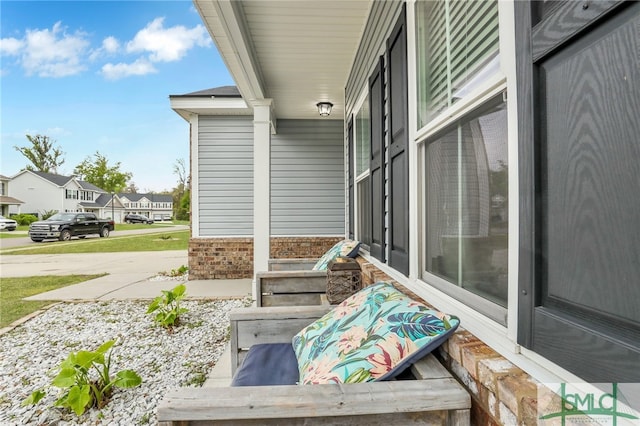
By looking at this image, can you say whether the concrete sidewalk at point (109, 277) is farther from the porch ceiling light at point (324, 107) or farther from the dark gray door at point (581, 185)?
the dark gray door at point (581, 185)

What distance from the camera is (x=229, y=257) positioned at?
18.5 feet

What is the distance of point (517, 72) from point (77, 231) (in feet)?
60.7

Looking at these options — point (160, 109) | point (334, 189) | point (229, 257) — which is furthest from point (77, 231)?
point (160, 109)

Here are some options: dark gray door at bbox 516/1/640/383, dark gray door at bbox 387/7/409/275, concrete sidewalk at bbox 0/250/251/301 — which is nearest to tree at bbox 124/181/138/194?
concrete sidewalk at bbox 0/250/251/301

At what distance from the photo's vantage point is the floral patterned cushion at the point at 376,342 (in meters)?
0.92

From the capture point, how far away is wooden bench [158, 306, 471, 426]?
768 mm

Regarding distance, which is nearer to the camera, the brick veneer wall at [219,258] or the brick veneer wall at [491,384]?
the brick veneer wall at [491,384]

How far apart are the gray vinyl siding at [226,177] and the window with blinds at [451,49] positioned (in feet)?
14.8

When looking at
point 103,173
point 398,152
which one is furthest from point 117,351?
point 103,173

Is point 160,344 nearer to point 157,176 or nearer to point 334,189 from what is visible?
point 334,189

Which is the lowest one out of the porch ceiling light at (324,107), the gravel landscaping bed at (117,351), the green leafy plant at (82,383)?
the gravel landscaping bed at (117,351)

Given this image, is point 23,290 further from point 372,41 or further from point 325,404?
point 325,404

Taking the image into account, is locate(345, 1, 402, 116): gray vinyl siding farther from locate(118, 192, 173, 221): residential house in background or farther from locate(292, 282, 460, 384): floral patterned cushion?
locate(118, 192, 173, 221): residential house in background

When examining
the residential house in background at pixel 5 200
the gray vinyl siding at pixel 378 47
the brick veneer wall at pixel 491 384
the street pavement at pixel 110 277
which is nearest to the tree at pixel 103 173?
the residential house in background at pixel 5 200
